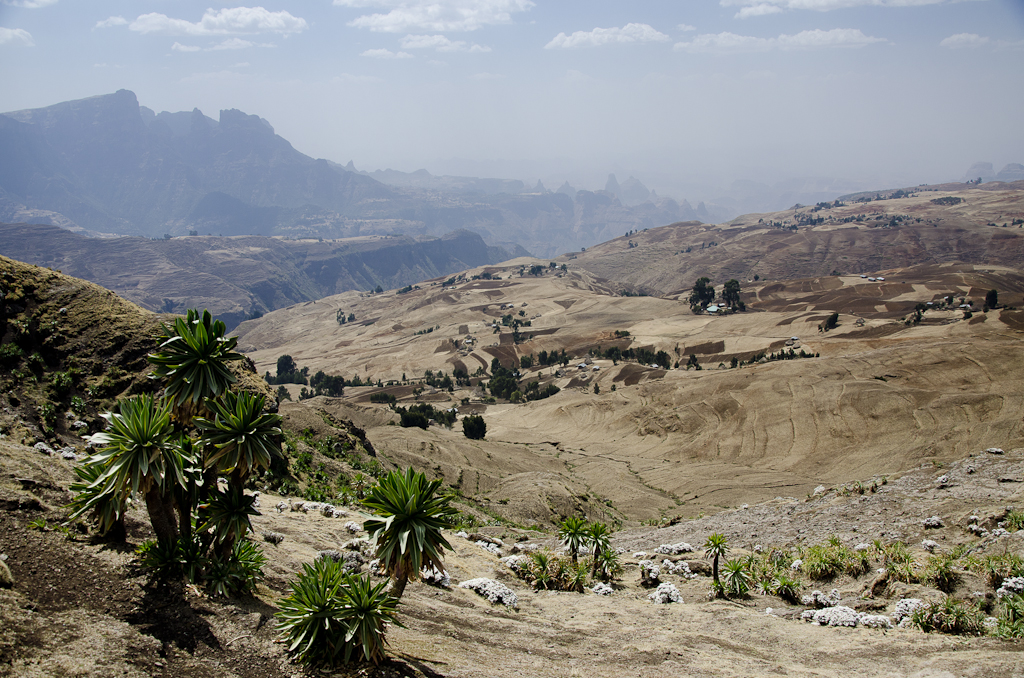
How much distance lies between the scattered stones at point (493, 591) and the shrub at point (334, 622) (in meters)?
7.90

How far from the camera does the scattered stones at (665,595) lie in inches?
878

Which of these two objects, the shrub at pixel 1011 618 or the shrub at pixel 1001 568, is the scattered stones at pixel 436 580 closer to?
the shrub at pixel 1011 618

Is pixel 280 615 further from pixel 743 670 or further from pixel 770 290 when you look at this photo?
pixel 770 290

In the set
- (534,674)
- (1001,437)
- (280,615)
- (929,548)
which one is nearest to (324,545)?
(280,615)

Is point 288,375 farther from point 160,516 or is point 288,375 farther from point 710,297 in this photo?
point 160,516

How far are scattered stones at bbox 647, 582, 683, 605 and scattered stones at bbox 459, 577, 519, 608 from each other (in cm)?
614

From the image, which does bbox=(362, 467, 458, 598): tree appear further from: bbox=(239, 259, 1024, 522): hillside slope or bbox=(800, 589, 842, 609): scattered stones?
bbox=(239, 259, 1024, 522): hillside slope

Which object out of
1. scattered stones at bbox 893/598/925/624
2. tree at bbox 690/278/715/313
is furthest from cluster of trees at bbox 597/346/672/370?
scattered stones at bbox 893/598/925/624

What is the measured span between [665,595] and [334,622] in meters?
15.3

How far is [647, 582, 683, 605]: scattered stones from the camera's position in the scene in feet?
73.2

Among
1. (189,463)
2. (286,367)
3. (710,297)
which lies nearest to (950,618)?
(189,463)

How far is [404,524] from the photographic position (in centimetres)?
1316

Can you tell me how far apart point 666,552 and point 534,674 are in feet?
55.0

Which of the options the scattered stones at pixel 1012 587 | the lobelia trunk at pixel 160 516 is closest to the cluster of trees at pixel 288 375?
the lobelia trunk at pixel 160 516
